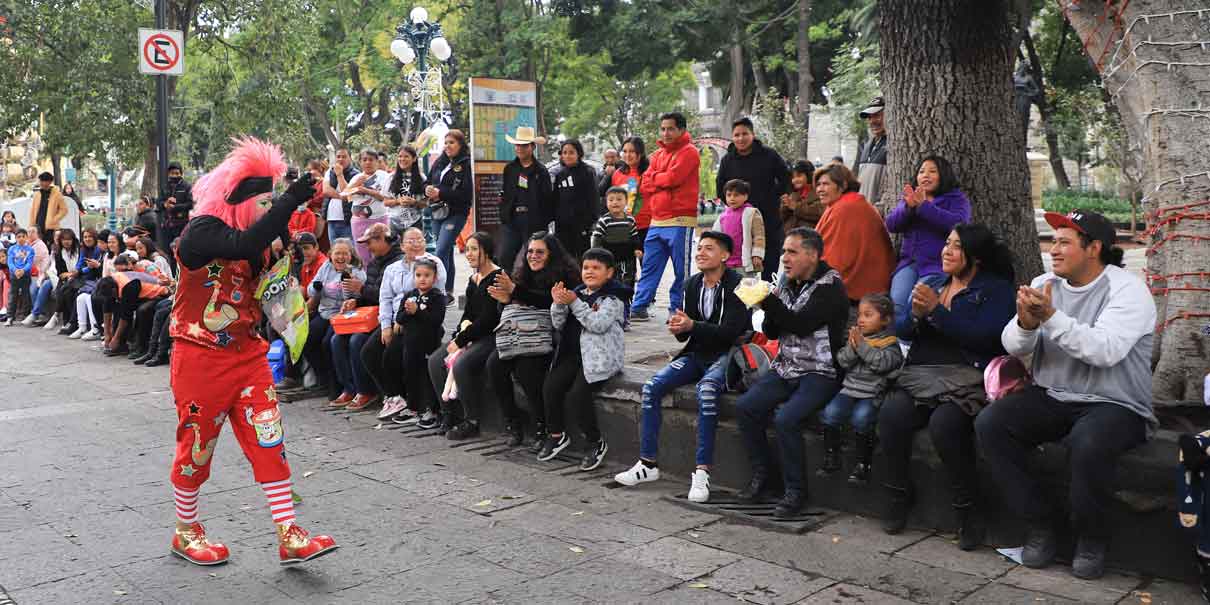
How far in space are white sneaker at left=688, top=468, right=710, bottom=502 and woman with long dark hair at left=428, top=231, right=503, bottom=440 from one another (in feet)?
7.35

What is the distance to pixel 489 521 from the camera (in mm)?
5891

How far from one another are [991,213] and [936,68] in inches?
39.2

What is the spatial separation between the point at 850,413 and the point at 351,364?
4976 millimetres

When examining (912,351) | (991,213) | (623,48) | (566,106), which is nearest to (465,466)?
(912,351)

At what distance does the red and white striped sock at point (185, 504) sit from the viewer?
522 cm

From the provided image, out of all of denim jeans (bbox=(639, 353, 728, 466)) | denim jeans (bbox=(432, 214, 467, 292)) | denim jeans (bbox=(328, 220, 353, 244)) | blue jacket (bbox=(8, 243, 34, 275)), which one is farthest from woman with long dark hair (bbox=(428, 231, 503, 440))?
blue jacket (bbox=(8, 243, 34, 275))

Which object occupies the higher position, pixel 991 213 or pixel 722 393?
pixel 991 213

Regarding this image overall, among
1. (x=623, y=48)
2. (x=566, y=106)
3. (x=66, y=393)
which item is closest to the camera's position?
(x=66, y=393)

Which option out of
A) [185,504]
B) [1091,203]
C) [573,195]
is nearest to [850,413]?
[185,504]

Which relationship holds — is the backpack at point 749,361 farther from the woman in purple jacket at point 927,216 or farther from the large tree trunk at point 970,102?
the large tree trunk at point 970,102

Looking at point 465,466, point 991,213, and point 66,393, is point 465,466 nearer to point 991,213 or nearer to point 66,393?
point 991,213

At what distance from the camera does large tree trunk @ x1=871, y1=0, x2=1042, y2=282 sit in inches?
272

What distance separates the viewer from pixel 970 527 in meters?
5.24

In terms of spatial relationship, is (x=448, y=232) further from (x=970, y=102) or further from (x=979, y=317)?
(x=979, y=317)
